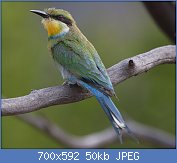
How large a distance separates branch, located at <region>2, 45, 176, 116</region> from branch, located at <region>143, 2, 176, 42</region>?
0.27m

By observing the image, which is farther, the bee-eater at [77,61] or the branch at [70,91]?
the bee-eater at [77,61]

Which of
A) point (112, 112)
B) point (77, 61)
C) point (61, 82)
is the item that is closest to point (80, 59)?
point (77, 61)

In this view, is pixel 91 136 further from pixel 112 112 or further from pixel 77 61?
pixel 112 112

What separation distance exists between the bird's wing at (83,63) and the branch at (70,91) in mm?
54

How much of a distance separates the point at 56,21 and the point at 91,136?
2.92ft

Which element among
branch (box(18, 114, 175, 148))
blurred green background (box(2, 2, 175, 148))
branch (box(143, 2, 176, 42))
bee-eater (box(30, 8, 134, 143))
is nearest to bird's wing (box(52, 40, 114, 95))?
bee-eater (box(30, 8, 134, 143))

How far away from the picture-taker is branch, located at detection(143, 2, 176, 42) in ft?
7.95

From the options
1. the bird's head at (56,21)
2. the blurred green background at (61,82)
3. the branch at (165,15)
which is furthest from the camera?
the blurred green background at (61,82)

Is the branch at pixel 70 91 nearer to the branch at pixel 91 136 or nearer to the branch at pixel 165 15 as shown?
the branch at pixel 165 15

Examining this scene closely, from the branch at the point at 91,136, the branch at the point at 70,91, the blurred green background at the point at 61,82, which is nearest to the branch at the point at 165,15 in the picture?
the branch at the point at 70,91

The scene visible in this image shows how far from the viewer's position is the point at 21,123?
300 centimetres

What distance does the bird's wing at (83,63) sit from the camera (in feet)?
6.12

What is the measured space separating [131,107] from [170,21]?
2.67 feet

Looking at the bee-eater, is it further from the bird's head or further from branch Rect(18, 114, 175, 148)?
branch Rect(18, 114, 175, 148)
